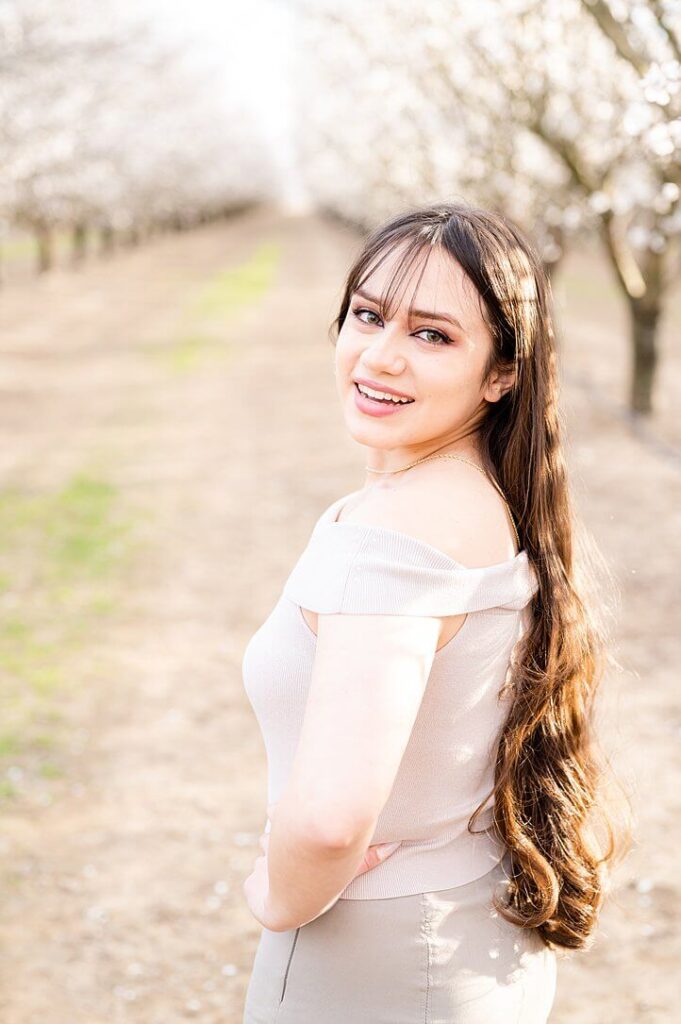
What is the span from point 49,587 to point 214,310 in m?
15.8

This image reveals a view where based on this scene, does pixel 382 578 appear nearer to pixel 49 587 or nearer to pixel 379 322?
pixel 379 322

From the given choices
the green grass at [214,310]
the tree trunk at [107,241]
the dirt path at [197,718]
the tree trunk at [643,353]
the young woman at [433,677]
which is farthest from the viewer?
the tree trunk at [107,241]

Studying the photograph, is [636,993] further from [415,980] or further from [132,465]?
[132,465]

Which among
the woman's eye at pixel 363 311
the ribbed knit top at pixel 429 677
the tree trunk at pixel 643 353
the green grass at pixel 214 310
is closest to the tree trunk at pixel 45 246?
the green grass at pixel 214 310

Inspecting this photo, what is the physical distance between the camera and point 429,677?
140 cm

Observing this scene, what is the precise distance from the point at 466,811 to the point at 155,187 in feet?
113

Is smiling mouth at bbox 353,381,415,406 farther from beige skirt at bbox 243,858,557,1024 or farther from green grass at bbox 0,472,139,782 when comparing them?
green grass at bbox 0,472,139,782

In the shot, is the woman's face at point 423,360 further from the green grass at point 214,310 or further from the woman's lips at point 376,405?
the green grass at point 214,310

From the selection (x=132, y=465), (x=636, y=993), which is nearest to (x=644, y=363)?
(x=132, y=465)

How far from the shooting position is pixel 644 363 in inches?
447

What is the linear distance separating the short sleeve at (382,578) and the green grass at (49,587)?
3561mm

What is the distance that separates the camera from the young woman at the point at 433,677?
1263 mm

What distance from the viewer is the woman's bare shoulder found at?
4.46 ft

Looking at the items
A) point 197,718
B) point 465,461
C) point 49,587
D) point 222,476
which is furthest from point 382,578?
point 222,476
